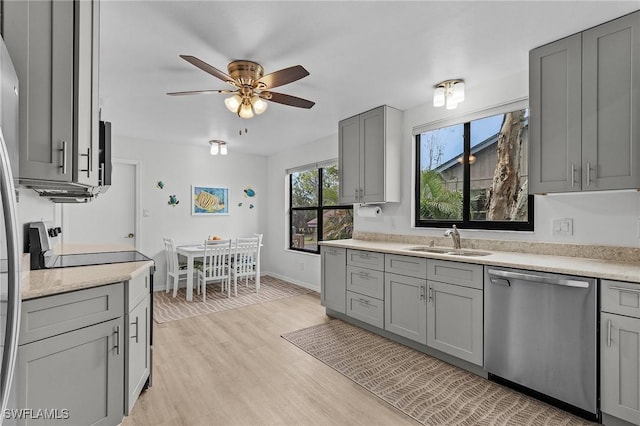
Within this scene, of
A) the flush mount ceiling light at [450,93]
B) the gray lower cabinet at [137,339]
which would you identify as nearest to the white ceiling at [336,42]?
the flush mount ceiling light at [450,93]

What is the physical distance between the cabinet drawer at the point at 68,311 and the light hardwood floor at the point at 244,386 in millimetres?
768

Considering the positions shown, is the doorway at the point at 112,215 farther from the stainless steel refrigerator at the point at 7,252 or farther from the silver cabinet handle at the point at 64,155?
the stainless steel refrigerator at the point at 7,252

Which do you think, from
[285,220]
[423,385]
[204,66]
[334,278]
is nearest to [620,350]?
[423,385]

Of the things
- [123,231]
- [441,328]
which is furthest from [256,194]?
[441,328]

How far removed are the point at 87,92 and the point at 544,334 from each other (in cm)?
295

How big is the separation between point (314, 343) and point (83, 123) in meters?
2.40

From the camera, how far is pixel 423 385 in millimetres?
2223

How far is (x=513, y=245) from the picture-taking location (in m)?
2.69

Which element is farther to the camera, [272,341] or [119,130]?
[119,130]

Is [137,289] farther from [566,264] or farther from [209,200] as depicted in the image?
[209,200]

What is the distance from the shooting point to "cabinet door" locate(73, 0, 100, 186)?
150 cm

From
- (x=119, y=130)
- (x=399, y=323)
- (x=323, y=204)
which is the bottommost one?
(x=399, y=323)

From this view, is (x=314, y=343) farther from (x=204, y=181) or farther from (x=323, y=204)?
(x=204, y=181)

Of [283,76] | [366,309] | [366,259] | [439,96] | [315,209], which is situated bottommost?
[366,309]
